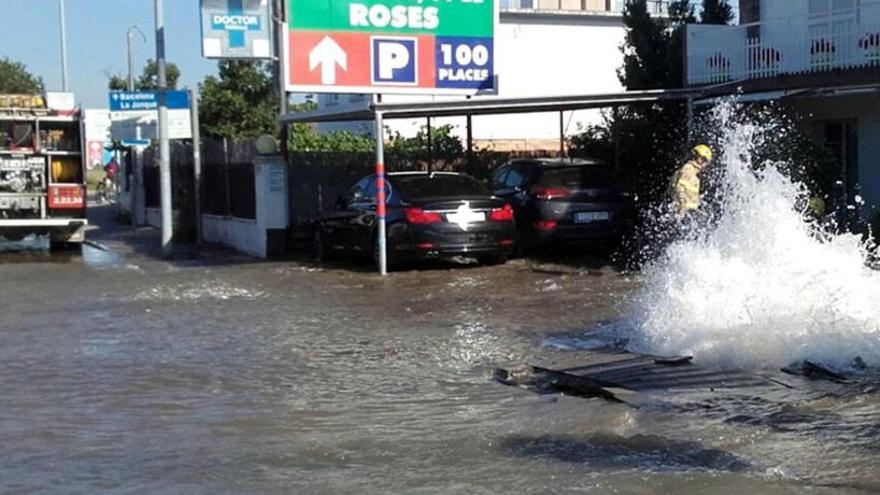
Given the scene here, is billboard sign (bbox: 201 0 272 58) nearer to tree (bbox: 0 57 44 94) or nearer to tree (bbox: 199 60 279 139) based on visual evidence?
tree (bbox: 199 60 279 139)

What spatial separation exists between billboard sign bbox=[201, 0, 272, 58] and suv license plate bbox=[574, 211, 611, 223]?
22.4 ft

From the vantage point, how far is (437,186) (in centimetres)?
1697

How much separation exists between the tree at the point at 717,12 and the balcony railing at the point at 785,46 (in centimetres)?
214

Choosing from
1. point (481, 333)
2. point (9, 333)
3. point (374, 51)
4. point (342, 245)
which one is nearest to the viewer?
point (481, 333)

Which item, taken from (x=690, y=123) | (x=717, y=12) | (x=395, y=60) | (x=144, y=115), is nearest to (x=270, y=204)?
(x=395, y=60)

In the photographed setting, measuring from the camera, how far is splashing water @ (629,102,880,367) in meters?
8.99

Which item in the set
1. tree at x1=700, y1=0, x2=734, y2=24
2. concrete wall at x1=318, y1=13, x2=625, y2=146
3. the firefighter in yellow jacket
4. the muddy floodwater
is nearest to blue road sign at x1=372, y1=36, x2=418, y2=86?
tree at x1=700, y1=0, x2=734, y2=24

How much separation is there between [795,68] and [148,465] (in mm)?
15719

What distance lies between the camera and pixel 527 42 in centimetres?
3781

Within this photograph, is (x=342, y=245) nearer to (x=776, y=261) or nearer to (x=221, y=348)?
(x=221, y=348)

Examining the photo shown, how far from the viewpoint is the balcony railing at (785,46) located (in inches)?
733

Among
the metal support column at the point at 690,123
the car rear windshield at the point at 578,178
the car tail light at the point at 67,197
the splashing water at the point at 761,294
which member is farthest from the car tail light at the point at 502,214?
the car tail light at the point at 67,197

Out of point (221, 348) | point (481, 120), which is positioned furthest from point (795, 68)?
point (481, 120)

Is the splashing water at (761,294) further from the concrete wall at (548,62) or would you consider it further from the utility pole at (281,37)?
the concrete wall at (548,62)
